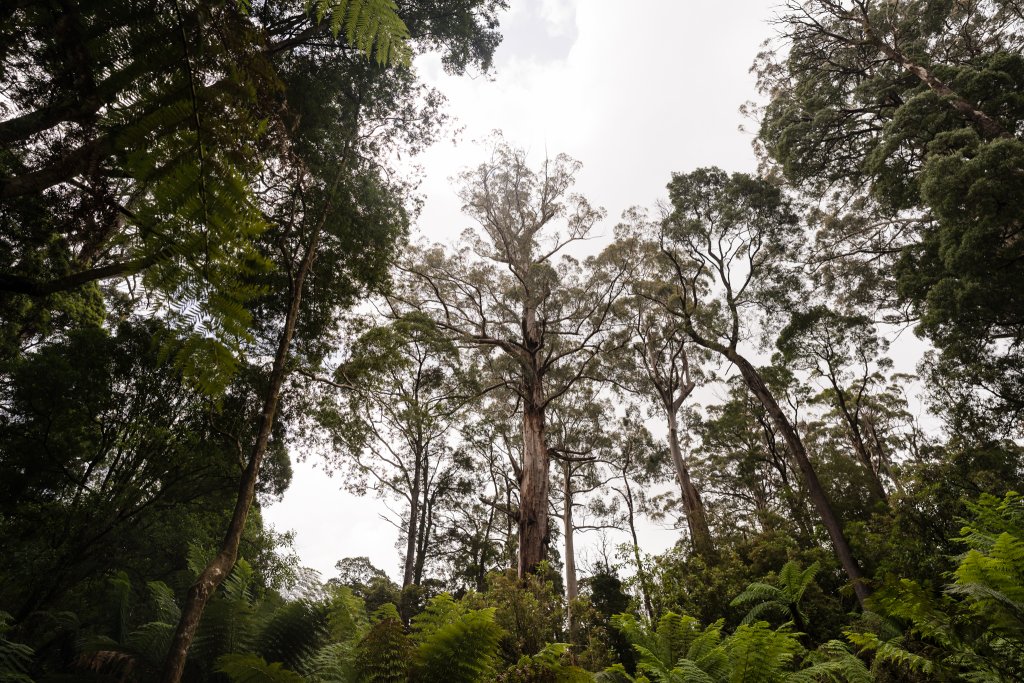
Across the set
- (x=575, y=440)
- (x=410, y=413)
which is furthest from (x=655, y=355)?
(x=410, y=413)

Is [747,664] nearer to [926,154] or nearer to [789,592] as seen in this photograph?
[789,592]

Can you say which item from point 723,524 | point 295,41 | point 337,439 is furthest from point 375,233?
point 723,524

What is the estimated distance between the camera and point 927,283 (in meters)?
8.02

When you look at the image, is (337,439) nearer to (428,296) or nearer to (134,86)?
(428,296)

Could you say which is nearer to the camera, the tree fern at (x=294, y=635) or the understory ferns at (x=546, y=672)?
the understory ferns at (x=546, y=672)

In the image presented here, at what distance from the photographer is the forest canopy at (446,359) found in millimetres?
1503

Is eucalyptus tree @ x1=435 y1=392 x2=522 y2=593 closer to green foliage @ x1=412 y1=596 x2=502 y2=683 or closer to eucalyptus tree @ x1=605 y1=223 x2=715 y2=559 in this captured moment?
eucalyptus tree @ x1=605 y1=223 x2=715 y2=559

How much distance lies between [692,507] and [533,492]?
→ 8.13 m

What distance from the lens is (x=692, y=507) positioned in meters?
14.1

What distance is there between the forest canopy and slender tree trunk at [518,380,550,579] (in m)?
0.07

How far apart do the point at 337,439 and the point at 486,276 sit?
677 centimetres

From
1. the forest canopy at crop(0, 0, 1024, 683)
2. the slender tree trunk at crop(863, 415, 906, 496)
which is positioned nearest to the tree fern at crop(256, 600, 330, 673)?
the forest canopy at crop(0, 0, 1024, 683)

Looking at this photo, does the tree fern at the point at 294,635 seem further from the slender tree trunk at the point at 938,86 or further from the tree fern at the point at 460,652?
the slender tree trunk at the point at 938,86

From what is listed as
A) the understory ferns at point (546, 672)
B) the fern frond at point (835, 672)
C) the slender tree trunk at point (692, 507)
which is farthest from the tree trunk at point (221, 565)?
the slender tree trunk at point (692, 507)
